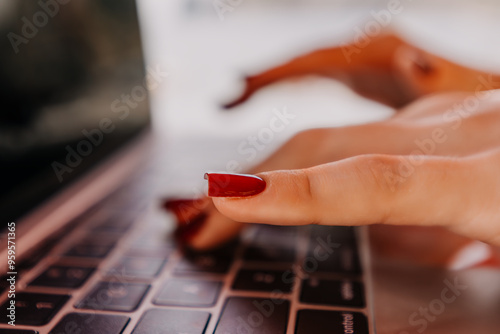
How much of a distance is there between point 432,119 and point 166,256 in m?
0.32

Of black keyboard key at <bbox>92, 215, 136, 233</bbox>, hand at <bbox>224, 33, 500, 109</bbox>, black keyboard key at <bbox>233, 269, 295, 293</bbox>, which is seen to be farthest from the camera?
hand at <bbox>224, 33, 500, 109</bbox>

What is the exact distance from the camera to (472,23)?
1.55 metres

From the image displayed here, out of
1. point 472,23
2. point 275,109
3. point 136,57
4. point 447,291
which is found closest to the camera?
point 447,291

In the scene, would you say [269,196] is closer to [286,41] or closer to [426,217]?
[426,217]


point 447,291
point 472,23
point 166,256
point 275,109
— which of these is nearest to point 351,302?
point 447,291

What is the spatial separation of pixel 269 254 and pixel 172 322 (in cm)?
15

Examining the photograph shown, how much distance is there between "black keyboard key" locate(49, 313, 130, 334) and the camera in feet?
1.19

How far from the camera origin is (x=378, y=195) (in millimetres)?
330

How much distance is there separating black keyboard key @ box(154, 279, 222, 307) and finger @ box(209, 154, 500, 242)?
122 millimetres

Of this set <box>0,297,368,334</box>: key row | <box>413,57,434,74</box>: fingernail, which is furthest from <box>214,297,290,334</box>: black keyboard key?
<box>413,57,434,74</box>: fingernail

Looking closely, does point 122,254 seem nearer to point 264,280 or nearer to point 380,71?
point 264,280

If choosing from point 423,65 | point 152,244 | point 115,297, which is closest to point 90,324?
point 115,297

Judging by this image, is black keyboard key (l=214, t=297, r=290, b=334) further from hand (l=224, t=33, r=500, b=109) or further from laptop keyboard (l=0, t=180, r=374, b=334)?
hand (l=224, t=33, r=500, b=109)

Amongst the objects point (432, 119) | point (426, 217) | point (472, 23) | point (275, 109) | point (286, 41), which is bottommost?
point (426, 217)
